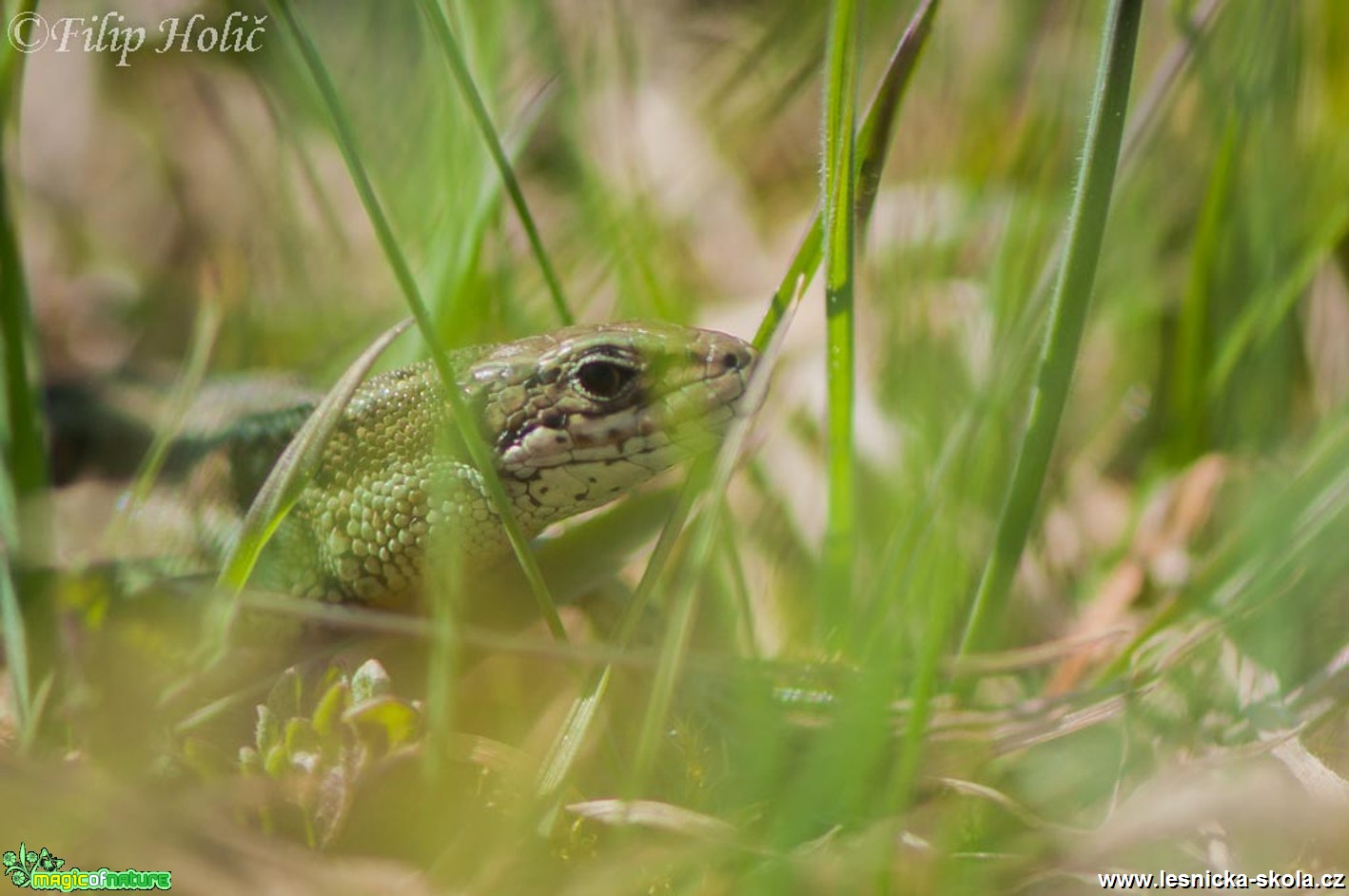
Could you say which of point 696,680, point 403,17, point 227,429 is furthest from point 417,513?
point 403,17

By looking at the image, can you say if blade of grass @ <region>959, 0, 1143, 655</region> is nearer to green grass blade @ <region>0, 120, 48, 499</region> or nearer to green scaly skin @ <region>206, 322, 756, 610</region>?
green scaly skin @ <region>206, 322, 756, 610</region>

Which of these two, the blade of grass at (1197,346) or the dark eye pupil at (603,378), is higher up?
the blade of grass at (1197,346)

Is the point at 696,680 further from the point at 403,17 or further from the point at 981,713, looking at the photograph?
the point at 403,17

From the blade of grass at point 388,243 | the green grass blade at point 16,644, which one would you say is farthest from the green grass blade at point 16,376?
the blade of grass at point 388,243

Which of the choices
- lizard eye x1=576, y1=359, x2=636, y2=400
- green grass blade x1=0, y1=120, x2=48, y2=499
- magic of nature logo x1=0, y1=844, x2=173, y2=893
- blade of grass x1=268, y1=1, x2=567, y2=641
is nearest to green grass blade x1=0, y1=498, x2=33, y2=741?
green grass blade x1=0, y1=120, x2=48, y2=499

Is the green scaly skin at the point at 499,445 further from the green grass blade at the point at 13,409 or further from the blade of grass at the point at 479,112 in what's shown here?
the green grass blade at the point at 13,409

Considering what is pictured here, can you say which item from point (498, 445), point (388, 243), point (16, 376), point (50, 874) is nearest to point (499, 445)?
point (498, 445)

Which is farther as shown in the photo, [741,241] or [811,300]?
[741,241]

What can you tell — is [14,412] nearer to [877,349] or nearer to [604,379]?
[604,379]
